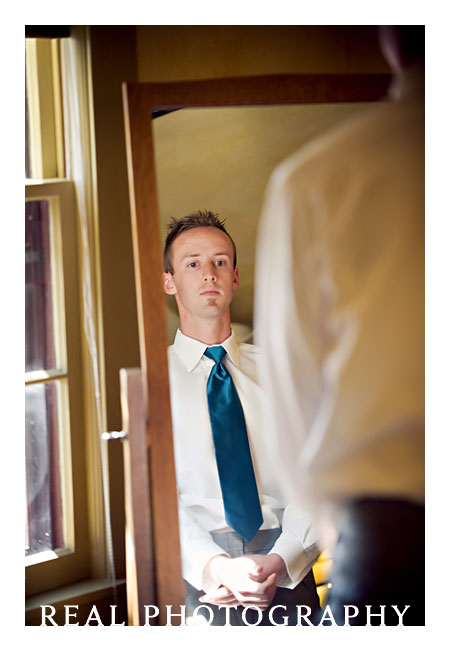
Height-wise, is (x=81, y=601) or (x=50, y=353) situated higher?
(x=50, y=353)

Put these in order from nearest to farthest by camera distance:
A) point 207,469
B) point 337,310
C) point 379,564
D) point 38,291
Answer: point 337,310 → point 379,564 → point 207,469 → point 38,291

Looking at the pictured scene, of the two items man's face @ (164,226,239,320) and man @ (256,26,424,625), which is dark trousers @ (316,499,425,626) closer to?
man @ (256,26,424,625)

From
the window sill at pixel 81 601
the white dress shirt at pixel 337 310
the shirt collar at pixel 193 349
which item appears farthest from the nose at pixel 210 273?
the window sill at pixel 81 601

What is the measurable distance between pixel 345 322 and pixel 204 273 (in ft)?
1.27

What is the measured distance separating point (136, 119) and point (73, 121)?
0.31 m

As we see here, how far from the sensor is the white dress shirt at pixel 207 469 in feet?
4.81

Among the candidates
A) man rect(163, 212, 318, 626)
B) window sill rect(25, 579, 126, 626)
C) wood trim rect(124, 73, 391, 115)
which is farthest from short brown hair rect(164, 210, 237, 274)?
window sill rect(25, 579, 126, 626)

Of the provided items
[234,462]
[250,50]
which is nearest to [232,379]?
[234,462]

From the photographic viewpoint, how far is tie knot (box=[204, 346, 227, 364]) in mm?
1516

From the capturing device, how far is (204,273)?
1.51 metres

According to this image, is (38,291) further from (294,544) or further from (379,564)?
(379,564)

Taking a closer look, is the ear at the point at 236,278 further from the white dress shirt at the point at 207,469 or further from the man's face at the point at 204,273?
the white dress shirt at the point at 207,469

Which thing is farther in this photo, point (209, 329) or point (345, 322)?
point (209, 329)
